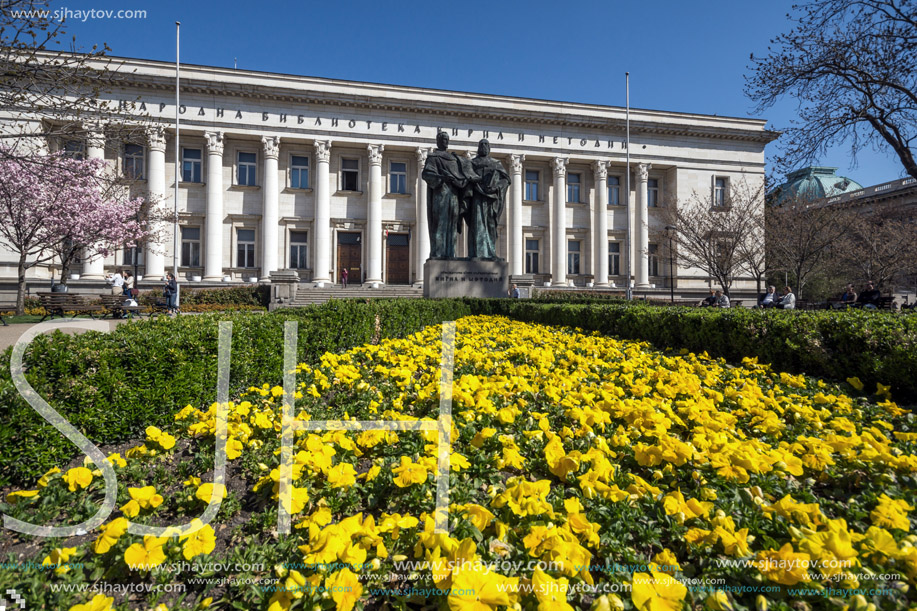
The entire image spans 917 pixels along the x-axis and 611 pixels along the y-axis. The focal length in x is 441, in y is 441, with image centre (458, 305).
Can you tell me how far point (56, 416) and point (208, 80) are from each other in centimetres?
3144

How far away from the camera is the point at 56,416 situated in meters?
2.79

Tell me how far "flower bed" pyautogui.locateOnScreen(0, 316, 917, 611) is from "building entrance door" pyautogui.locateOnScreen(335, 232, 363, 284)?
2874cm

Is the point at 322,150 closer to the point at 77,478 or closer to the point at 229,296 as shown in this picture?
the point at 229,296

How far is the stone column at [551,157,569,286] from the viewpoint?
108 feet

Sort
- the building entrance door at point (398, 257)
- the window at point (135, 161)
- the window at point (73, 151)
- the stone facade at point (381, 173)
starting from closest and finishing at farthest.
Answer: the window at point (73, 151) < the window at point (135, 161) < the stone facade at point (381, 173) < the building entrance door at point (398, 257)

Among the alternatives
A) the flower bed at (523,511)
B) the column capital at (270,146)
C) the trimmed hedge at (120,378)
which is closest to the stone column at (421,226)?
the column capital at (270,146)

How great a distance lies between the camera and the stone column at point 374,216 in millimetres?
30078

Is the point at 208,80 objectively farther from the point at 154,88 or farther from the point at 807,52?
the point at 807,52

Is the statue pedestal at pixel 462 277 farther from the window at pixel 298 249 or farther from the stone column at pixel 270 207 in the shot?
the window at pixel 298 249

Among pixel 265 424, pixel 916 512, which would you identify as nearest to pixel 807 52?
pixel 916 512

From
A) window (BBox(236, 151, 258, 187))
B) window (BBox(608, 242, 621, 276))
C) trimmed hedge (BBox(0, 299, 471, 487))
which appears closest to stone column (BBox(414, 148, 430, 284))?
window (BBox(236, 151, 258, 187))

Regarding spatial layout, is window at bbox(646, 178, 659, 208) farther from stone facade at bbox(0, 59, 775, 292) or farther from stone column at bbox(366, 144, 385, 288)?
stone column at bbox(366, 144, 385, 288)

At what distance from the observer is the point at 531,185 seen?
34406 mm

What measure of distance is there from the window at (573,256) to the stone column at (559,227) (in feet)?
5.04
